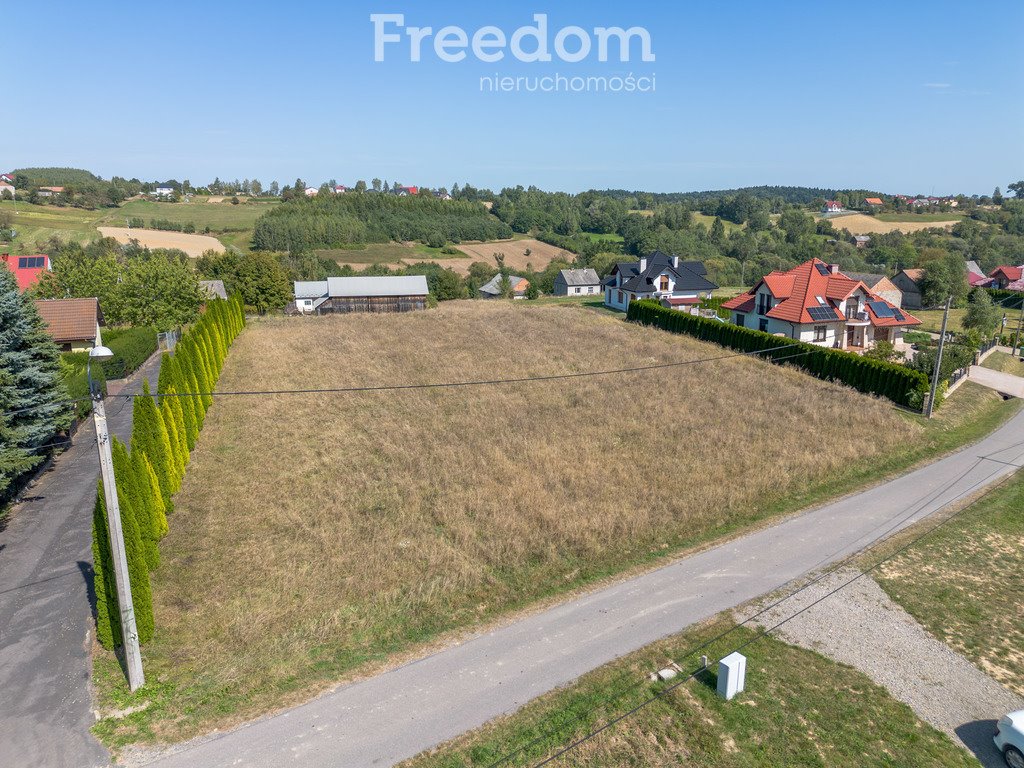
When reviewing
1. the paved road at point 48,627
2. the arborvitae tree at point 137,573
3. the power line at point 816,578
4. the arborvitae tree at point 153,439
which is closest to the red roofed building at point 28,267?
the paved road at point 48,627

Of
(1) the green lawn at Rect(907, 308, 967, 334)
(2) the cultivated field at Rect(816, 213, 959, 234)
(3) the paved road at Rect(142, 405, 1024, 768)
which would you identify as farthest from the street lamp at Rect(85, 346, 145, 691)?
(2) the cultivated field at Rect(816, 213, 959, 234)

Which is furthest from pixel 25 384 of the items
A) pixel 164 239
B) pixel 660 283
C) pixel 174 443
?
pixel 164 239

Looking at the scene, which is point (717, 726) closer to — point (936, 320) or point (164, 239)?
point (936, 320)

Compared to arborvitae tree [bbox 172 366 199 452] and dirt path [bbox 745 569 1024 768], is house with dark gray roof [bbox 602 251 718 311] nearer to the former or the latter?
arborvitae tree [bbox 172 366 199 452]

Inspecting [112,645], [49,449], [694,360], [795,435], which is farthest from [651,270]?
[112,645]

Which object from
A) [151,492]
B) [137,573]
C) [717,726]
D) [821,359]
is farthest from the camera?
[821,359]

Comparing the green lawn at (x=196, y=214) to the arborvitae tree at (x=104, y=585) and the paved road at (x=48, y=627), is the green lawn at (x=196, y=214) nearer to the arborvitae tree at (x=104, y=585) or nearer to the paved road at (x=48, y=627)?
the paved road at (x=48, y=627)
